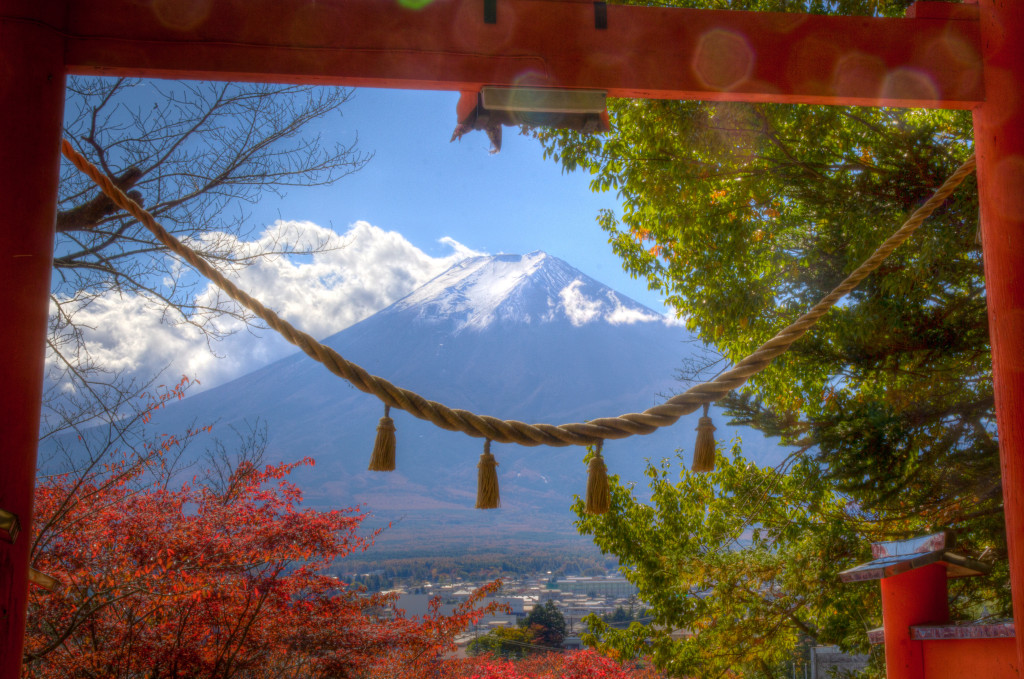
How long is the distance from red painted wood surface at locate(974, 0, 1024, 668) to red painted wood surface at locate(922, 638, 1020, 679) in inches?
30.1

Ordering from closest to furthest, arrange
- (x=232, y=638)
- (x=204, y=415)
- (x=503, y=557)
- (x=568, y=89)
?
(x=568, y=89) < (x=232, y=638) < (x=503, y=557) < (x=204, y=415)

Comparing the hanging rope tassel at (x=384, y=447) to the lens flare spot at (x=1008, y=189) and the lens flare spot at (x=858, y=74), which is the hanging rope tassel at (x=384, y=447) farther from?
the lens flare spot at (x=1008, y=189)

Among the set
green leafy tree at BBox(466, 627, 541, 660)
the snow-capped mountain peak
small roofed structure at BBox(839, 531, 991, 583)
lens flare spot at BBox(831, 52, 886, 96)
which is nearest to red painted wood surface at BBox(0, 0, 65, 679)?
lens flare spot at BBox(831, 52, 886, 96)

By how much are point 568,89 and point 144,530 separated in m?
3.17

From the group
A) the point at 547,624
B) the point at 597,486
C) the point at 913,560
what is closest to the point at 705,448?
the point at 597,486

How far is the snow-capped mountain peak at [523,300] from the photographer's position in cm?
3931

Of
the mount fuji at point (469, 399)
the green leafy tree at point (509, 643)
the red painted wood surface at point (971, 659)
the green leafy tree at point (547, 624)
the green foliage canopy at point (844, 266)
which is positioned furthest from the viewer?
the mount fuji at point (469, 399)

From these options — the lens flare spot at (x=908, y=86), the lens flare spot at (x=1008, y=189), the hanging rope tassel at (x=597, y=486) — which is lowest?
the hanging rope tassel at (x=597, y=486)

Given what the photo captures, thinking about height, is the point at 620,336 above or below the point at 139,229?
above

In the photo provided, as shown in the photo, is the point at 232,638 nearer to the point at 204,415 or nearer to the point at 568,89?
the point at 568,89

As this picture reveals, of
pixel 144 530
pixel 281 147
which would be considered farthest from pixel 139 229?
pixel 144 530

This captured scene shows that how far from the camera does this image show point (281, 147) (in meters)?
3.39

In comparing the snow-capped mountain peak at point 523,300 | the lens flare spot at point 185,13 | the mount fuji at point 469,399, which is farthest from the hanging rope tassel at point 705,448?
the snow-capped mountain peak at point 523,300

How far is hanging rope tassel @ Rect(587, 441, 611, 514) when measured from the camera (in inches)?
51.0
